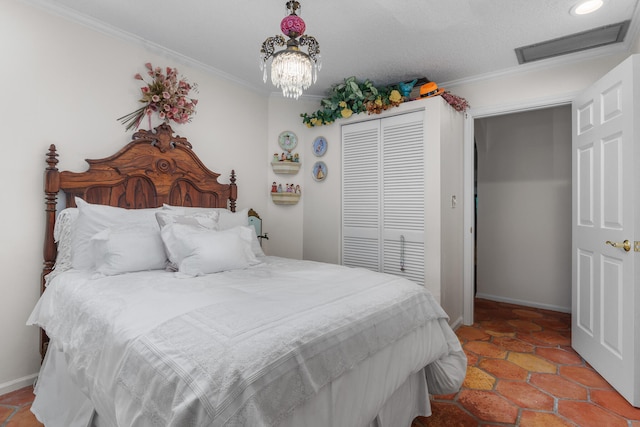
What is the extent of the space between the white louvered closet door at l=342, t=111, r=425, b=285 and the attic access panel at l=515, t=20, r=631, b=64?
1.01 metres

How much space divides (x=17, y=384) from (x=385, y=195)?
3180 mm

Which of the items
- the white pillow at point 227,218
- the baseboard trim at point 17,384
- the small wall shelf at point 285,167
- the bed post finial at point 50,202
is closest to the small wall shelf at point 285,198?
the small wall shelf at point 285,167

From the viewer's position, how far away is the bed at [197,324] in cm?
98

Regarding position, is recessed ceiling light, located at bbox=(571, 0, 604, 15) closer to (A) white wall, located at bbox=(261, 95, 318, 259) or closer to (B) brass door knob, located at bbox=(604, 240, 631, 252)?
(B) brass door knob, located at bbox=(604, 240, 631, 252)

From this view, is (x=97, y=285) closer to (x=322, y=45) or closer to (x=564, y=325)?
(x=322, y=45)

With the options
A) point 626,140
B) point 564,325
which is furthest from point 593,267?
point 564,325

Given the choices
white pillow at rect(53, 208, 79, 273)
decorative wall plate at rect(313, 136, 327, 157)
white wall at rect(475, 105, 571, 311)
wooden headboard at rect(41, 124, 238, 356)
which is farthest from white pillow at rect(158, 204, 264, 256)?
white wall at rect(475, 105, 571, 311)

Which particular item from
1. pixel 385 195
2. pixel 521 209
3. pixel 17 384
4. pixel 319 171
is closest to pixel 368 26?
pixel 385 195

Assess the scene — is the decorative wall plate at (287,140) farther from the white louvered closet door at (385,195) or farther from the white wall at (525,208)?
the white wall at (525,208)

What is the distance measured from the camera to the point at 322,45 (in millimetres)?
2688

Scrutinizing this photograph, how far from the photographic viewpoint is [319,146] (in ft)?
12.3

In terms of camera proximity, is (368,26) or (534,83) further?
(534,83)

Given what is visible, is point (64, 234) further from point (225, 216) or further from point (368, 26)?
point (368, 26)

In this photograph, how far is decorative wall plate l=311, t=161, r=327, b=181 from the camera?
3.72m
